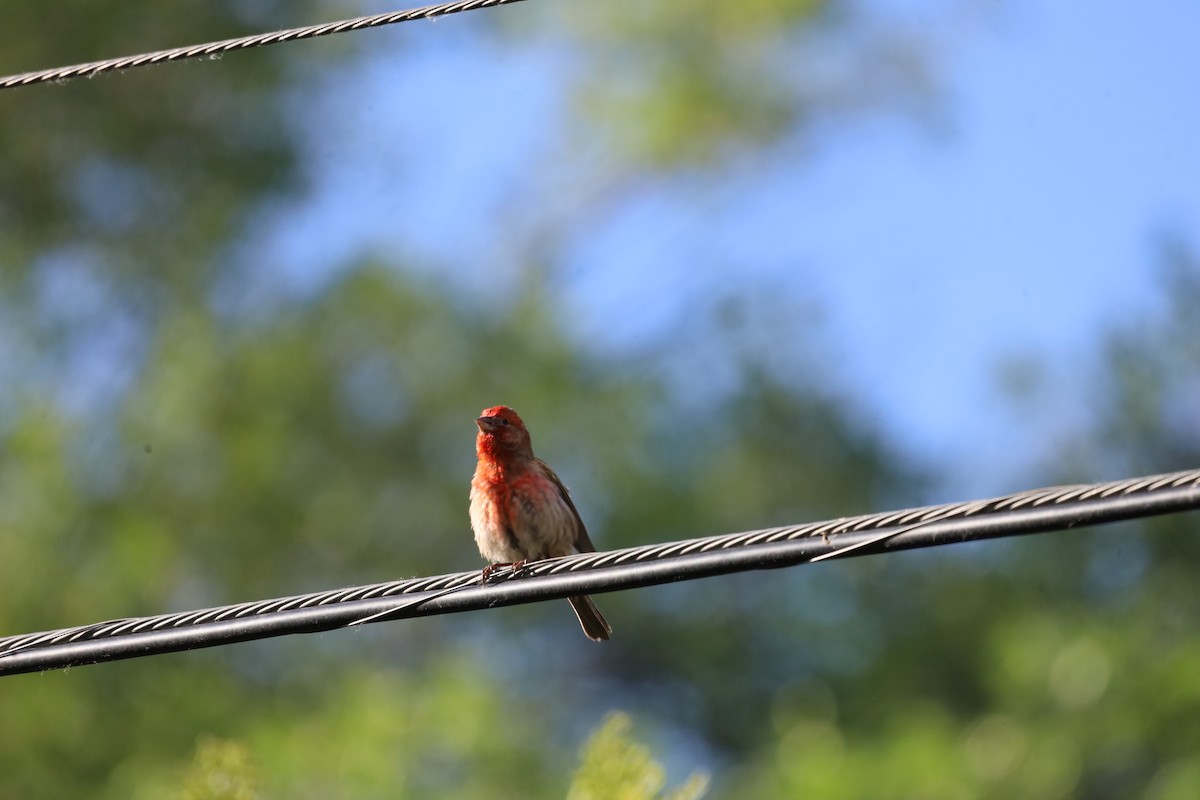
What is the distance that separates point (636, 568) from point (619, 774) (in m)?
0.79

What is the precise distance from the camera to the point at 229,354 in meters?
25.9

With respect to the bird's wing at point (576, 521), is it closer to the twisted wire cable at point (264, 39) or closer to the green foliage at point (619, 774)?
the twisted wire cable at point (264, 39)

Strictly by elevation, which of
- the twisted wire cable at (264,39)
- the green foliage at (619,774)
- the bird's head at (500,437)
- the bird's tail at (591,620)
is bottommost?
the green foliage at (619,774)

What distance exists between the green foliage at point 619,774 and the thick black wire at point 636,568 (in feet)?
1.81

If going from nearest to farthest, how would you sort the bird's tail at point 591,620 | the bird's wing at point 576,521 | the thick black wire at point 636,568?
the thick black wire at point 636,568
the bird's wing at point 576,521
the bird's tail at point 591,620

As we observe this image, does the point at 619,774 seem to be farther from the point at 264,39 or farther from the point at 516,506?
the point at 516,506

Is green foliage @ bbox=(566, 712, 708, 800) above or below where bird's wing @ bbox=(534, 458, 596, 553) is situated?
below

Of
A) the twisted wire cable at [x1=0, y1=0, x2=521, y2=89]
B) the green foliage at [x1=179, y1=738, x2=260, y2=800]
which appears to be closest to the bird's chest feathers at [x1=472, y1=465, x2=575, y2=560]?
the twisted wire cable at [x1=0, y1=0, x2=521, y2=89]

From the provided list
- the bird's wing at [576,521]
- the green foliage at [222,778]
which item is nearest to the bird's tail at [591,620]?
the bird's wing at [576,521]

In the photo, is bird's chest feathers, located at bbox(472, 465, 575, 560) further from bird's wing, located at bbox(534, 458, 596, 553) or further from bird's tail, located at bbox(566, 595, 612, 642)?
bird's tail, located at bbox(566, 595, 612, 642)

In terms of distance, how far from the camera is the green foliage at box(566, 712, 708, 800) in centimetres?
Result: 570

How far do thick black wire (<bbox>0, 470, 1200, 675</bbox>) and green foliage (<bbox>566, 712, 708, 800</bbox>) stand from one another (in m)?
0.55

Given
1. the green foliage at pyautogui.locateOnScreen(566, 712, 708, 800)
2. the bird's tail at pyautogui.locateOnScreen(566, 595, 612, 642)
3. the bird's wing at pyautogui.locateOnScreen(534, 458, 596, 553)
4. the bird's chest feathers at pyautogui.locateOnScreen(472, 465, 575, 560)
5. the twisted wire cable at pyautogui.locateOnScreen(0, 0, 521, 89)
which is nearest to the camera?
the green foliage at pyautogui.locateOnScreen(566, 712, 708, 800)

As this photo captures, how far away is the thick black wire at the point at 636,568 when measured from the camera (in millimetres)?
4816
